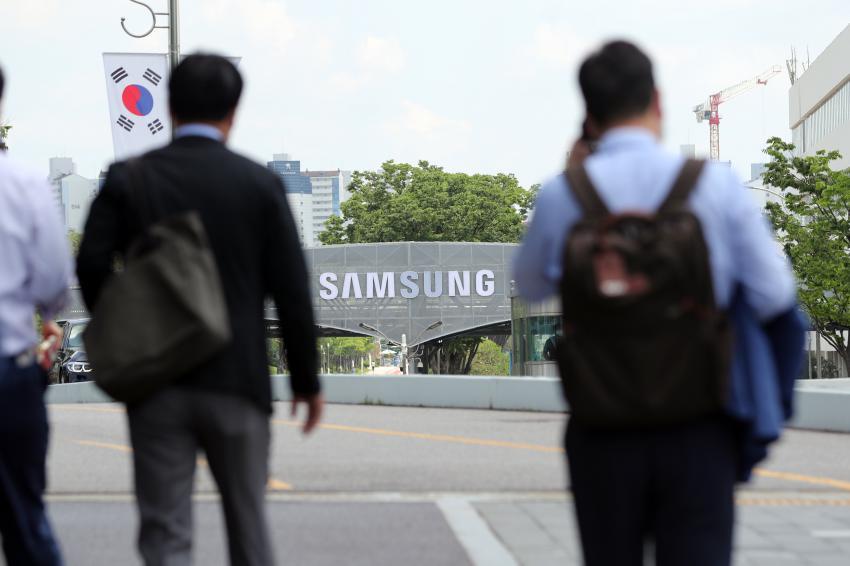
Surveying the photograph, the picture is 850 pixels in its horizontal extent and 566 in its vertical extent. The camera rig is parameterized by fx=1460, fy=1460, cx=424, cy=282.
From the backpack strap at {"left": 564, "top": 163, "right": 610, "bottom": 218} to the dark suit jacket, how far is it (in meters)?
0.93

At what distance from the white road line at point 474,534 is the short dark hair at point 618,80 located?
3.50 meters

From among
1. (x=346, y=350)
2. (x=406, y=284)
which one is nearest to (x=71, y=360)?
(x=406, y=284)

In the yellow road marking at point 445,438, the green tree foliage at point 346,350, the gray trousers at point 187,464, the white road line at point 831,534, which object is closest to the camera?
the gray trousers at point 187,464

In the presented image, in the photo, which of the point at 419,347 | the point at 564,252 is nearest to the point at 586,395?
the point at 564,252

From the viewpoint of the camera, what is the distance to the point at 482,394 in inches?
706

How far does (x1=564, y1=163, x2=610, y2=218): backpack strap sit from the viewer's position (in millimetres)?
2900

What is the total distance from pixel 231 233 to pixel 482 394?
14.5 meters

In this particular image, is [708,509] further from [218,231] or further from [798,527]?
[798,527]

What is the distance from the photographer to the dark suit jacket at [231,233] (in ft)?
11.6

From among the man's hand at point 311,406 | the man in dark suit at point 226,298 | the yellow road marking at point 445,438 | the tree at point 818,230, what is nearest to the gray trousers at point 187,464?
the man in dark suit at point 226,298

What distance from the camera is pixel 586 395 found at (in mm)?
2828

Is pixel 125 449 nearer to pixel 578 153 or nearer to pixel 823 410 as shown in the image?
pixel 823 410

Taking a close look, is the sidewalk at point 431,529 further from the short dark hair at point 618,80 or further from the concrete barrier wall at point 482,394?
the concrete barrier wall at point 482,394

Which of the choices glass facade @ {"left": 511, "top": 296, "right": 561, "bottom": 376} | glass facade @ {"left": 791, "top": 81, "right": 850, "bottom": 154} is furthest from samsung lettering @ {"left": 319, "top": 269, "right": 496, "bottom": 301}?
glass facade @ {"left": 511, "top": 296, "right": 561, "bottom": 376}
